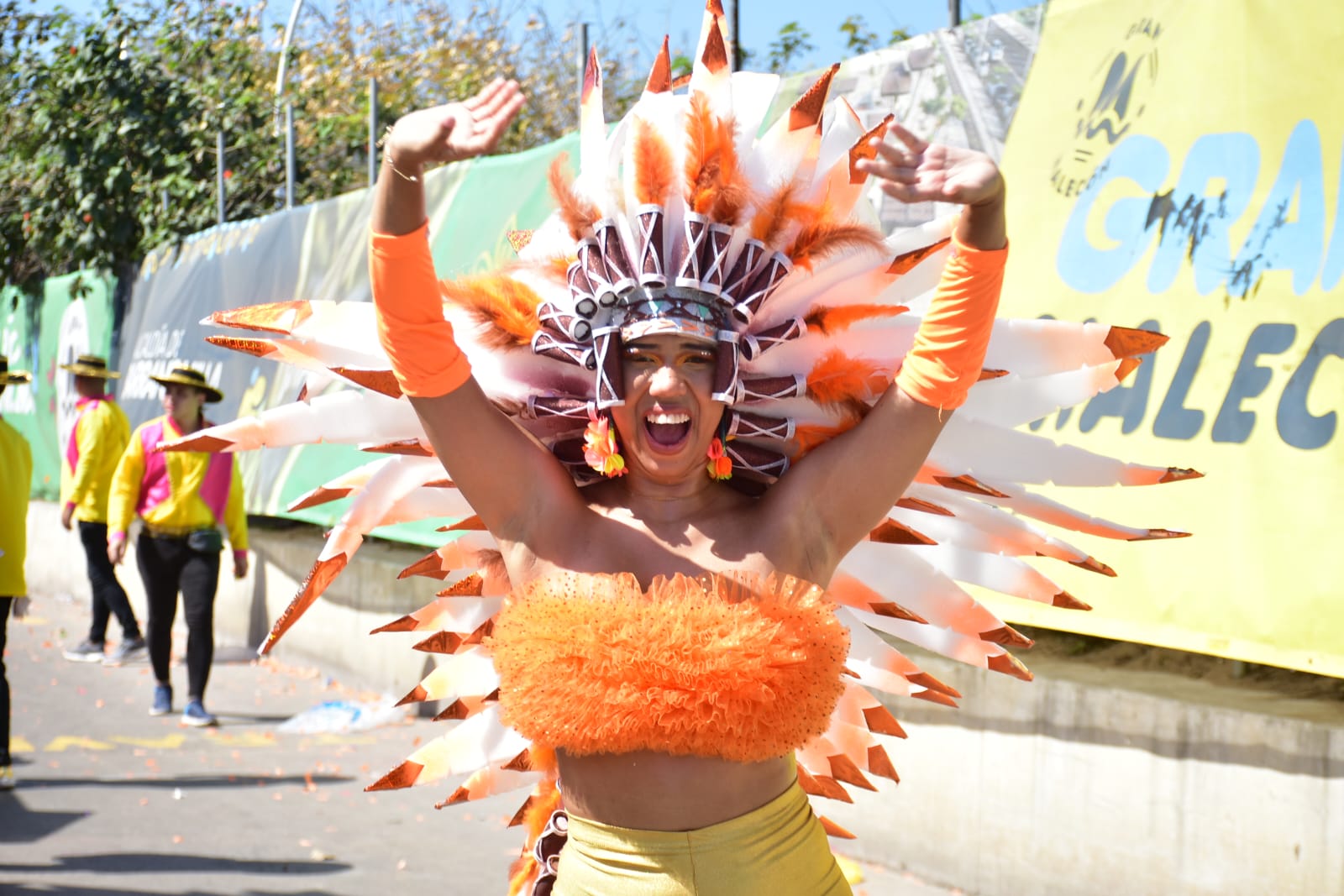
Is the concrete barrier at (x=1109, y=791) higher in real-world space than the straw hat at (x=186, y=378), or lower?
lower

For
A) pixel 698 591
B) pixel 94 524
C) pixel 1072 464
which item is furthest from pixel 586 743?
pixel 94 524

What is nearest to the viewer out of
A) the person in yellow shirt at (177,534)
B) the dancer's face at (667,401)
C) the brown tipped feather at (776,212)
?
the dancer's face at (667,401)

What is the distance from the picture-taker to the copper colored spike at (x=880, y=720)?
124 inches

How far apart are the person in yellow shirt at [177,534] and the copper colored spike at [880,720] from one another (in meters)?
5.48

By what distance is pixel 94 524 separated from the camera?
388 inches

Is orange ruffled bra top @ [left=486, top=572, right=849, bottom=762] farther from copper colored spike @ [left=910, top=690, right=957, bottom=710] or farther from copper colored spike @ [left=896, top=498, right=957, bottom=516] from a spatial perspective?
copper colored spike @ [left=910, top=690, right=957, bottom=710]

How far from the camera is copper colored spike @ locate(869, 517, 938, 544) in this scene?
9.79ft

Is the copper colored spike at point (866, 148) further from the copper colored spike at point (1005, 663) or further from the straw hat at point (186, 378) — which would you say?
the straw hat at point (186, 378)

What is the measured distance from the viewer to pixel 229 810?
20.4 feet

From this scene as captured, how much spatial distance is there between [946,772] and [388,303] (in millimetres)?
3296

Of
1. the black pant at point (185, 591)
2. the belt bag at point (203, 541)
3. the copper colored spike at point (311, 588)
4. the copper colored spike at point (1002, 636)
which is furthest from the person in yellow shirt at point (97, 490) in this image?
the copper colored spike at point (1002, 636)

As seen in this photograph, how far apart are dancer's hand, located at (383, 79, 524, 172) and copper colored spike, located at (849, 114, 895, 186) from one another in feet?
2.15

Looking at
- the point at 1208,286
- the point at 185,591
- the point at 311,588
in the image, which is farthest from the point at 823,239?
the point at 185,591

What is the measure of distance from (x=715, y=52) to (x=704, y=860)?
1.50 metres
